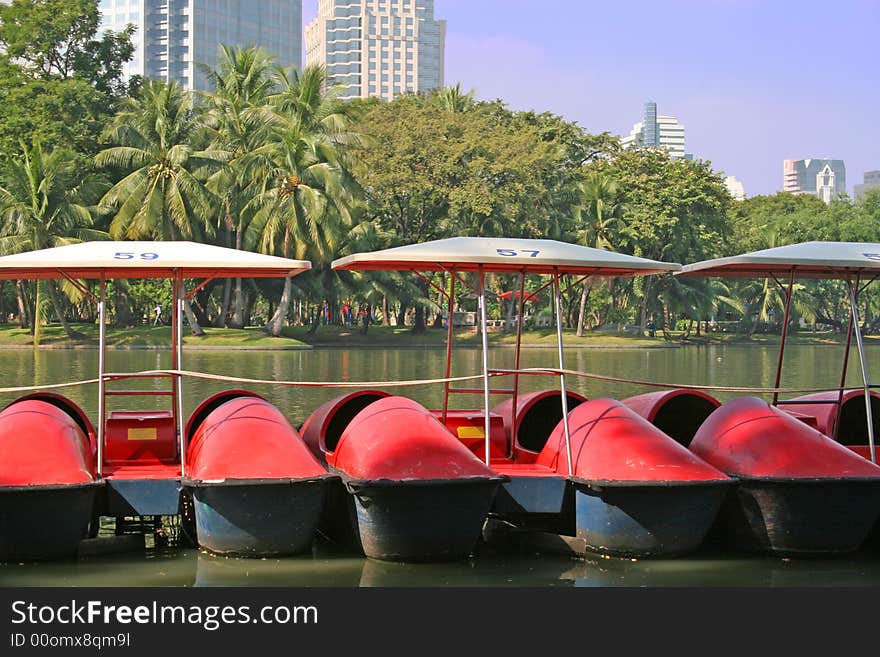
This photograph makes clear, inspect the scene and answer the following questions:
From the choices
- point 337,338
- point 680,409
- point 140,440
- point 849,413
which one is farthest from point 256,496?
point 337,338

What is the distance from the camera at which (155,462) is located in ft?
40.6

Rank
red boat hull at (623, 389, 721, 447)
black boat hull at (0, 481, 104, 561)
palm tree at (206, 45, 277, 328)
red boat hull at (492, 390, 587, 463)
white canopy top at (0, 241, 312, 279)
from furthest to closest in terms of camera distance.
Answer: palm tree at (206, 45, 277, 328), red boat hull at (492, 390, 587, 463), red boat hull at (623, 389, 721, 447), white canopy top at (0, 241, 312, 279), black boat hull at (0, 481, 104, 561)

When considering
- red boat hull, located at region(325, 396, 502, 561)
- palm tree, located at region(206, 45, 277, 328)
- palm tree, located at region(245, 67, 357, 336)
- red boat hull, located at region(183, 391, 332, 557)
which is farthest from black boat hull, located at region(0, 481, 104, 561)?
palm tree, located at region(206, 45, 277, 328)

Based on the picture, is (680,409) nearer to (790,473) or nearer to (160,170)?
(790,473)

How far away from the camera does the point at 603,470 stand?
1081 cm

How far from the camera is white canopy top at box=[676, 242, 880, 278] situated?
12.0 meters

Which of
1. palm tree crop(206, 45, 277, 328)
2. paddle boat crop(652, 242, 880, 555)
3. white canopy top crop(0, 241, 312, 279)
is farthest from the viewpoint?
palm tree crop(206, 45, 277, 328)

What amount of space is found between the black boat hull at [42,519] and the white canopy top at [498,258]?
3.38m

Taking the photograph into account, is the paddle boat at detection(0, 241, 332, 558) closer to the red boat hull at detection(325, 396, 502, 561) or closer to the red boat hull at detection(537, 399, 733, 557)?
the red boat hull at detection(325, 396, 502, 561)

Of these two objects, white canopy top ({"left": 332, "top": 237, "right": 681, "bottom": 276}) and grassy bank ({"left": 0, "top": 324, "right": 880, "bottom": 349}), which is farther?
grassy bank ({"left": 0, "top": 324, "right": 880, "bottom": 349})

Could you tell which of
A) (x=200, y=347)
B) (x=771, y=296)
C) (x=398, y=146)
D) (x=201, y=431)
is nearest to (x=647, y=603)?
(x=201, y=431)

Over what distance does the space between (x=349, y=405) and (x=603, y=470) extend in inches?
139

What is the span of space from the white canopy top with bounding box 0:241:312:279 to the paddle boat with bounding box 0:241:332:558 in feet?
0.04

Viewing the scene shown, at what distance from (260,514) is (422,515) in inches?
53.9
